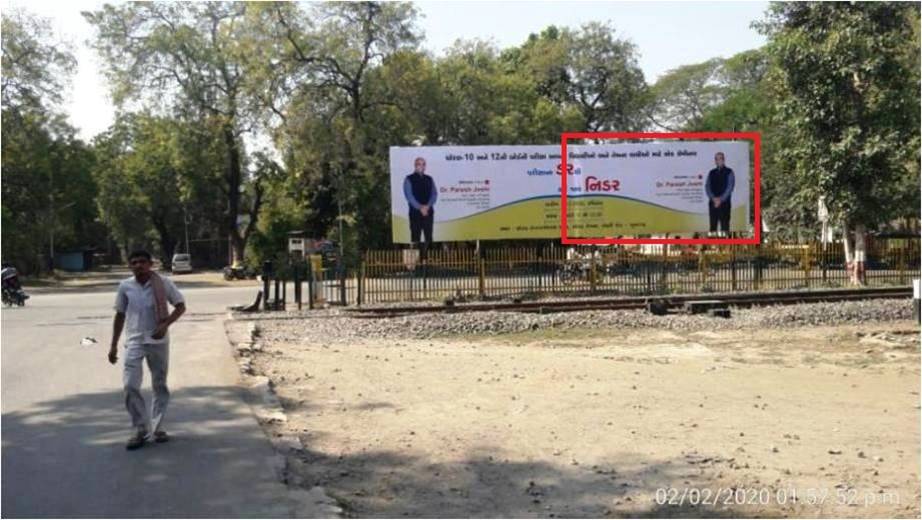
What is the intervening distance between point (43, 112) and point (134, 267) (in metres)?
42.9

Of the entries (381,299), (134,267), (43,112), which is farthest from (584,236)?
(43,112)

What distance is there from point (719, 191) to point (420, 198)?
334 inches

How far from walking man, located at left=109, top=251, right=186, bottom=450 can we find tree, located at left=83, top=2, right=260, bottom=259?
1580 inches

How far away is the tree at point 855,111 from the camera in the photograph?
2438cm

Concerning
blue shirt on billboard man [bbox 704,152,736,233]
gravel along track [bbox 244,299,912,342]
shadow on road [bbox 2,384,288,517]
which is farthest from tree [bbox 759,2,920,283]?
shadow on road [bbox 2,384,288,517]

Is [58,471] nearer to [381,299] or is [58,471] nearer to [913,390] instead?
[913,390]

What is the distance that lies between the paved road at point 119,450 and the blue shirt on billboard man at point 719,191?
16.5 metres

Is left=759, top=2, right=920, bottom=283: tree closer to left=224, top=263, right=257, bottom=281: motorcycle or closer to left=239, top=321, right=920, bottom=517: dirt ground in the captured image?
left=239, top=321, right=920, bottom=517: dirt ground

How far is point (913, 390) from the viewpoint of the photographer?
36.7 ft

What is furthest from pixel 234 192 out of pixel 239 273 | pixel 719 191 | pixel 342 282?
pixel 719 191

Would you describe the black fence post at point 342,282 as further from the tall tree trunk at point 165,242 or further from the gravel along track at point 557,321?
the tall tree trunk at point 165,242

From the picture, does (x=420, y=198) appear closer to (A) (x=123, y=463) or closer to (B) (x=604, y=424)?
(B) (x=604, y=424)

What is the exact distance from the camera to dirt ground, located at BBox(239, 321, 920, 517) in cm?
625

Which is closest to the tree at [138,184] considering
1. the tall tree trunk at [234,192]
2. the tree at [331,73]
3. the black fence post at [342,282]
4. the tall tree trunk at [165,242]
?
the tall tree trunk at [165,242]
